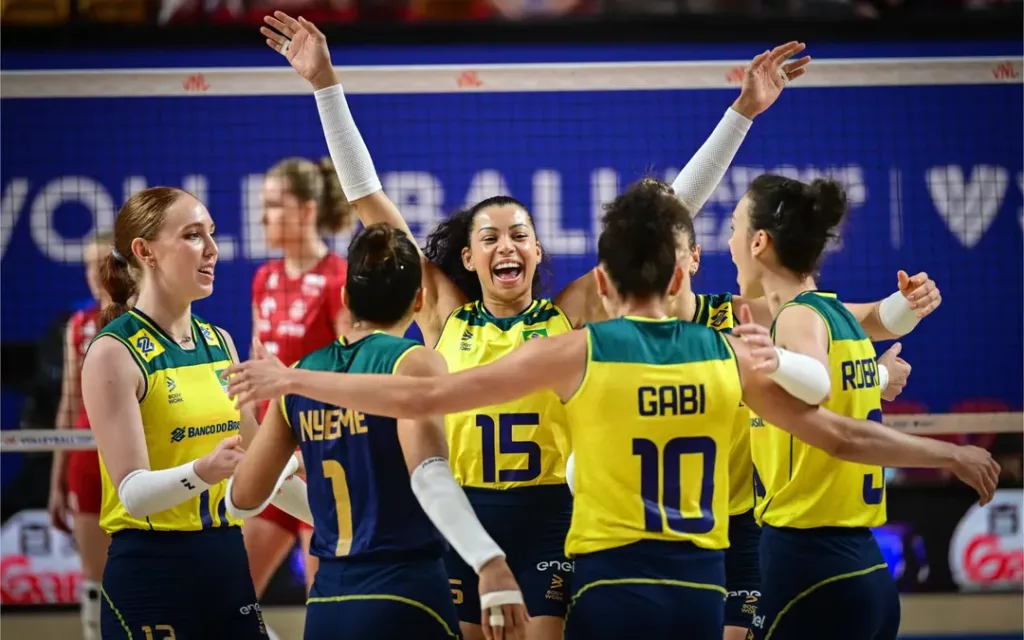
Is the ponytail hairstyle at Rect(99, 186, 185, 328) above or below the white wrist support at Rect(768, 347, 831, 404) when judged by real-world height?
above

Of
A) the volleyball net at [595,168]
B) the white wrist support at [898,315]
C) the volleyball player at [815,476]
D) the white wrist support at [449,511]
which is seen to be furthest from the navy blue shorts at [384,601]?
the volleyball net at [595,168]

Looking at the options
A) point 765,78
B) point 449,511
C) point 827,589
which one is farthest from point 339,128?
point 827,589

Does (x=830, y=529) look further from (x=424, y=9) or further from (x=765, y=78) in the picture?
(x=424, y=9)

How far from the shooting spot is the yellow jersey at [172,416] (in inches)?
147

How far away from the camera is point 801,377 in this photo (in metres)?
3.19

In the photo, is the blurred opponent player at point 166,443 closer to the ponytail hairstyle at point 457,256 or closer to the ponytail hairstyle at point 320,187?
the ponytail hairstyle at point 457,256

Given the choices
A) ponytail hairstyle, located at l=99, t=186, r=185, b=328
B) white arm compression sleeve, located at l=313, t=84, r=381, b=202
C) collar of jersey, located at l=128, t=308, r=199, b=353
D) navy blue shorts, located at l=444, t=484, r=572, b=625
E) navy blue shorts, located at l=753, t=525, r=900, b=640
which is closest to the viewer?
navy blue shorts, located at l=753, t=525, r=900, b=640

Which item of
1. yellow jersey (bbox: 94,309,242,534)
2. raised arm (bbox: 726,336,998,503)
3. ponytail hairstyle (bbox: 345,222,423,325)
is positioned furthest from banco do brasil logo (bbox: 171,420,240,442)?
raised arm (bbox: 726,336,998,503)

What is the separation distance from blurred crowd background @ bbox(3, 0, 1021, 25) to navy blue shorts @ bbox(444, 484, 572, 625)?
4.28 metres

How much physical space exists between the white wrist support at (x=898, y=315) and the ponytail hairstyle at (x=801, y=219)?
2.80ft

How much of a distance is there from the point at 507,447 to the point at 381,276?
123 cm

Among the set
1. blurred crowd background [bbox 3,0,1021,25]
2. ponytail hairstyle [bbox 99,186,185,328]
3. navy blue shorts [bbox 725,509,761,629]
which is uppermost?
blurred crowd background [bbox 3,0,1021,25]

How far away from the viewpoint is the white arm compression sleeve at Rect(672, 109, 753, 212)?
4.62 metres

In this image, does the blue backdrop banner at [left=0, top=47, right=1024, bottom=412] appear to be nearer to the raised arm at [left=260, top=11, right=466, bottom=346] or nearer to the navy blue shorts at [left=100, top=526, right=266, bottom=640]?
the raised arm at [left=260, top=11, right=466, bottom=346]
